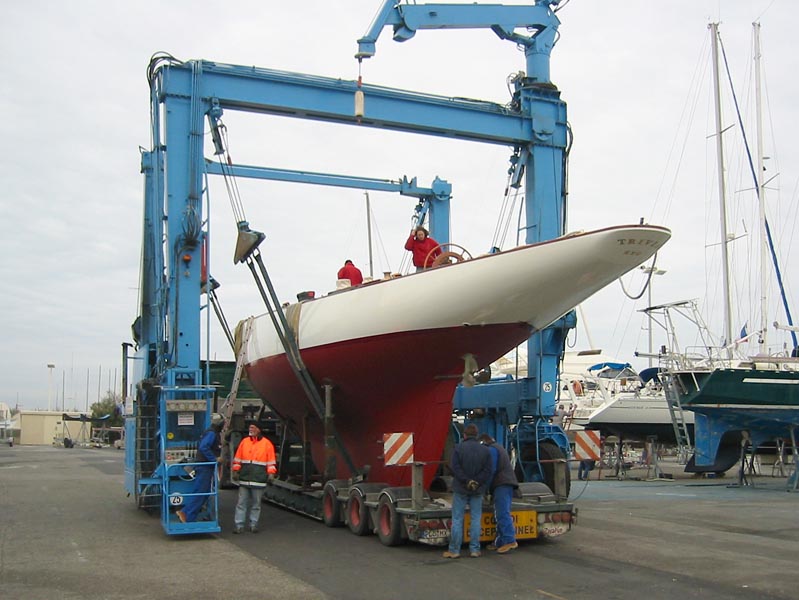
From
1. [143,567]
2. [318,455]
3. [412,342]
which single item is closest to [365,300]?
[412,342]

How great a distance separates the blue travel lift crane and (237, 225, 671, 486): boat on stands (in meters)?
1.82

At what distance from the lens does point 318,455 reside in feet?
41.5

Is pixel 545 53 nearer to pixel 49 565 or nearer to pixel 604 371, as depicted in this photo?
pixel 49 565

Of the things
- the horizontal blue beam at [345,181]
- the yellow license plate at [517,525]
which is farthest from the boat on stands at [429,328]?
the horizontal blue beam at [345,181]

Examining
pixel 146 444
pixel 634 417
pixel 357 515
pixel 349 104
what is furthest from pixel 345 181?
pixel 634 417

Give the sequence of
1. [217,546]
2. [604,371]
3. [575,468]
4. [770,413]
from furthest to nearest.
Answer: [604,371] → [575,468] → [770,413] → [217,546]

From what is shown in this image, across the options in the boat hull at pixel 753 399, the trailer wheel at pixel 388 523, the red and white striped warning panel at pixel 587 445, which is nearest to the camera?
the trailer wheel at pixel 388 523

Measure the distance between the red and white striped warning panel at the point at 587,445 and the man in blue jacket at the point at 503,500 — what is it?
2123 mm

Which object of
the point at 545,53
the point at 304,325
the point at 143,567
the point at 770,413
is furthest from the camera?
the point at 770,413

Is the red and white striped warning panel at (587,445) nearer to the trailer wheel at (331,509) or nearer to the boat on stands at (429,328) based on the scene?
the boat on stands at (429,328)

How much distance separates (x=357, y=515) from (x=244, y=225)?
14.2 feet

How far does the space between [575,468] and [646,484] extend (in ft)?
22.6

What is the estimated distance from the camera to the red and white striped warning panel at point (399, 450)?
30.2 feet

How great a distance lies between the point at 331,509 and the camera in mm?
10945
